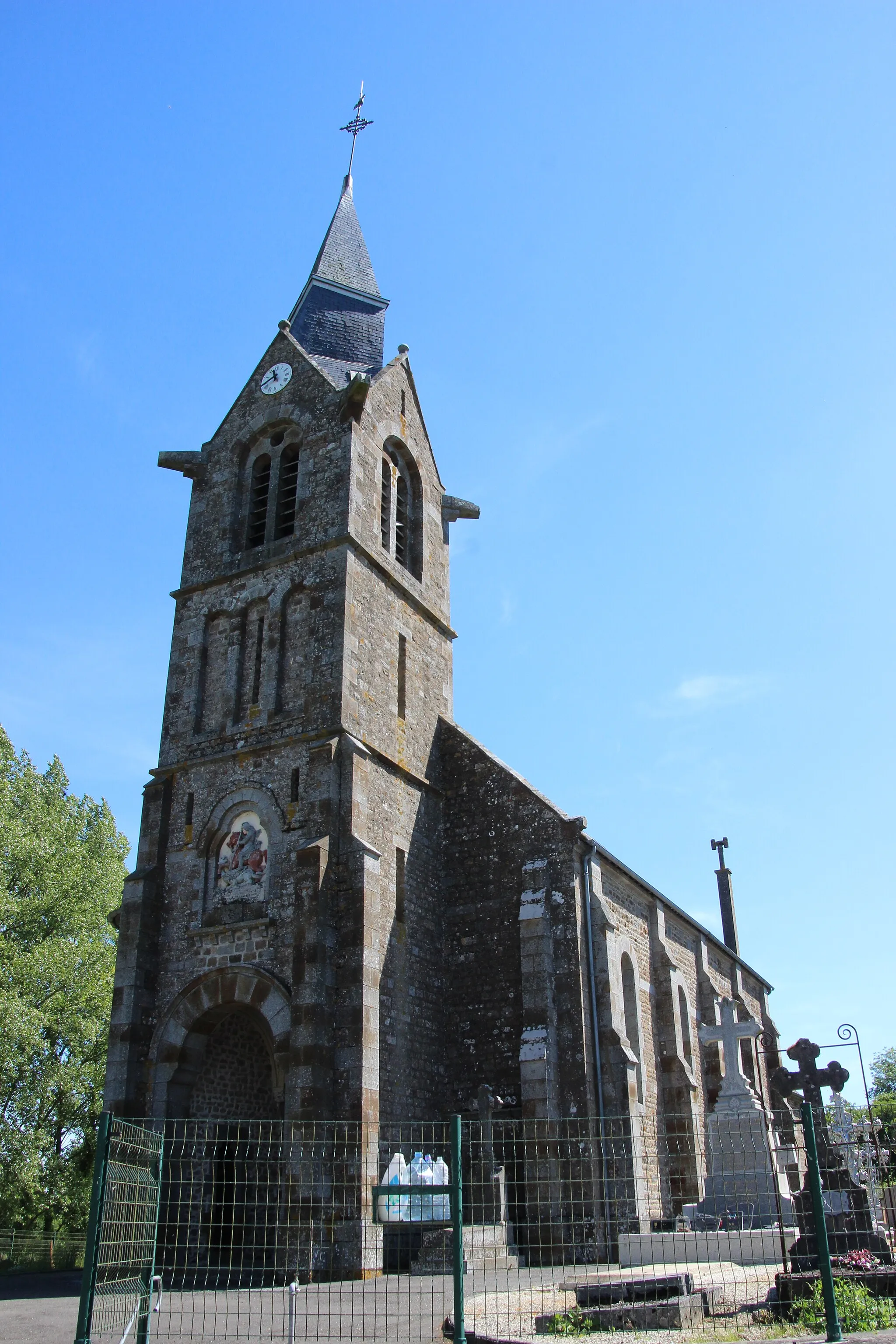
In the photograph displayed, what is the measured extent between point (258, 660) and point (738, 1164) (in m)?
11.7

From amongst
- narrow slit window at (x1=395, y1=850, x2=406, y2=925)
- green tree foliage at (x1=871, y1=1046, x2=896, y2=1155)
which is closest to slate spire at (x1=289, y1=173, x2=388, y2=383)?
narrow slit window at (x1=395, y1=850, x2=406, y2=925)

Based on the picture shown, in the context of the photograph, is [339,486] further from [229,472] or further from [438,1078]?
[438,1078]

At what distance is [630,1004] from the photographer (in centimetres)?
2095

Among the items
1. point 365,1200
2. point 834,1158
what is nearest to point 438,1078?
point 365,1200

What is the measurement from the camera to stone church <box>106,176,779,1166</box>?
669 inches

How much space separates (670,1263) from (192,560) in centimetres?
1548

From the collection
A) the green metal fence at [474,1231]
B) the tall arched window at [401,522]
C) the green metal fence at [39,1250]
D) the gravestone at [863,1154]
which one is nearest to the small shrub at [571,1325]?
the green metal fence at [474,1231]

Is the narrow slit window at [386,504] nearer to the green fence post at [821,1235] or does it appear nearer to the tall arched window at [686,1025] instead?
the tall arched window at [686,1025]

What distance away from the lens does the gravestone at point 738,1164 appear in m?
15.0

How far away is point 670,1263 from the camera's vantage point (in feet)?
42.1

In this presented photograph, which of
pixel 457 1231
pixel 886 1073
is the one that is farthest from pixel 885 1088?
pixel 457 1231

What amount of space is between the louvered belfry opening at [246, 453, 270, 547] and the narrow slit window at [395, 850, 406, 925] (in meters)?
7.16

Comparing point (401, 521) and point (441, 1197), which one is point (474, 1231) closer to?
point (441, 1197)

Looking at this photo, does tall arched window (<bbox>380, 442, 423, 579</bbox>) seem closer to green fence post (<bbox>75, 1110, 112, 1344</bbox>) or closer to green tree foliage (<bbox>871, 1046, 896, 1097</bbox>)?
green fence post (<bbox>75, 1110, 112, 1344</bbox>)
